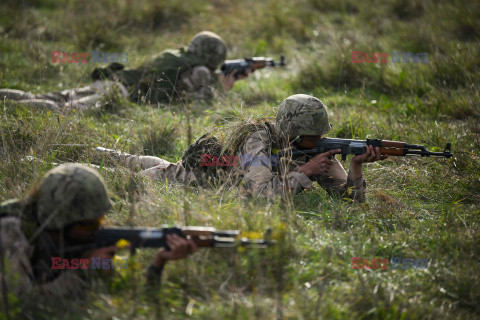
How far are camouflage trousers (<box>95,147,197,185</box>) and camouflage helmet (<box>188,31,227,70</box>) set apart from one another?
327 centimetres

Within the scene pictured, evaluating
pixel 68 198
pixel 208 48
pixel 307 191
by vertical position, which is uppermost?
pixel 68 198

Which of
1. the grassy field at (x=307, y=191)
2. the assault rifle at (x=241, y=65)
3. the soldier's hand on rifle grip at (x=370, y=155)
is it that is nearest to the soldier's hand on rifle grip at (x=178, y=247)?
the grassy field at (x=307, y=191)

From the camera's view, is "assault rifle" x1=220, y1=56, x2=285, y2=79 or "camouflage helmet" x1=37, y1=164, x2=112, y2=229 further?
"assault rifle" x1=220, y1=56, x2=285, y2=79

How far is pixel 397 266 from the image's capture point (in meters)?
3.58

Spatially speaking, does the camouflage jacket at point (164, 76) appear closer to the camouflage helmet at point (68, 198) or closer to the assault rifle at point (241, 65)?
the assault rifle at point (241, 65)

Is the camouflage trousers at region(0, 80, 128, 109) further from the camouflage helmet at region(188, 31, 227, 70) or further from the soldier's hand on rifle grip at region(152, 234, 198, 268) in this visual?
the soldier's hand on rifle grip at region(152, 234, 198, 268)

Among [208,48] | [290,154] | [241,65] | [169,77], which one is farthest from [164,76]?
[290,154]

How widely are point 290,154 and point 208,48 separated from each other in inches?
160

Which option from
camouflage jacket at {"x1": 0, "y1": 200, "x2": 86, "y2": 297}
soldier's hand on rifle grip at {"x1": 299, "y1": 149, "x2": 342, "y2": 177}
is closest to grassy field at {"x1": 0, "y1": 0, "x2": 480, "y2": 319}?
camouflage jacket at {"x1": 0, "y1": 200, "x2": 86, "y2": 297}

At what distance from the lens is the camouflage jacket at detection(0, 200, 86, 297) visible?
296 centimetres

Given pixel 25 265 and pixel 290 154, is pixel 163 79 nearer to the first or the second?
pixel 290 154

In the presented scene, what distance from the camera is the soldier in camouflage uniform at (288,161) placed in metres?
4.26

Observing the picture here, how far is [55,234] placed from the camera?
3.16 m

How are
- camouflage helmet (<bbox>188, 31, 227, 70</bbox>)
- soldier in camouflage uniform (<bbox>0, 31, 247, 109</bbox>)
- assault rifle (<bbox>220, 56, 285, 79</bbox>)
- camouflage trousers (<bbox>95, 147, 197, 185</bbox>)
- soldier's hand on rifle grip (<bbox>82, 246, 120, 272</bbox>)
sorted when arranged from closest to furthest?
1. soldier's hand on rifle grip (<bbox>82, 246, 120, 272</bbox>)
2. camouflage trousers (<bbox>95, 147, 197, 185</bbox>)
3. soldier in camouflage uniform (<bbox>0, 31, 247, 109</bbox>)
4. camouflage helmet (<bbox>188, 31, 227, 70</bbox>)
5. assault rifle (<bbox>220, 56, 285, 79</bbox>)
